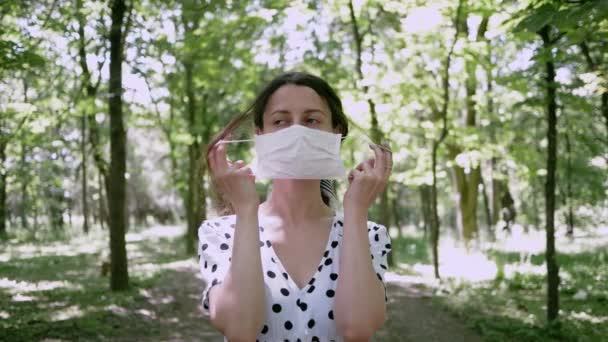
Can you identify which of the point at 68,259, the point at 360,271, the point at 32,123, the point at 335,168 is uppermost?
the point at 32,123

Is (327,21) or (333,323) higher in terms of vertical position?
(327,21)

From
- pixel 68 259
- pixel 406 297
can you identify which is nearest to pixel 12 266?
pixel 68 259

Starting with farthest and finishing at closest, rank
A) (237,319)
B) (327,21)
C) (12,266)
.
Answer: (327,21) < (12,266) < (237,319)

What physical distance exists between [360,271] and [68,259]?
16.2 metres

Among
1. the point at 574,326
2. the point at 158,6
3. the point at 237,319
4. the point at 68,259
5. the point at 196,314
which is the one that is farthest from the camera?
the point at 68,259

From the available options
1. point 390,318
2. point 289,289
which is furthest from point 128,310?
point 289,289

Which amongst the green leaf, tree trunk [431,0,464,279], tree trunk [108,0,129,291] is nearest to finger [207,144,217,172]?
the green leaf

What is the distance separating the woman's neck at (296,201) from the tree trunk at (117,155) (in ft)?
26.8

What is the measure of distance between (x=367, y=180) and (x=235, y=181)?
0.48 meters

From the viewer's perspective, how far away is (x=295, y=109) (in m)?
2.15

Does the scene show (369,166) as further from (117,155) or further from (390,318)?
(117,155)

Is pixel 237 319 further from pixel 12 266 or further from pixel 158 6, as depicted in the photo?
pixel 12 266

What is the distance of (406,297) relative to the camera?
33.8 feet

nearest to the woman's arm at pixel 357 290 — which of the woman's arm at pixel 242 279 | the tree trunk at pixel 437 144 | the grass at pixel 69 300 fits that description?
the woman's arm at pixel 242 279
